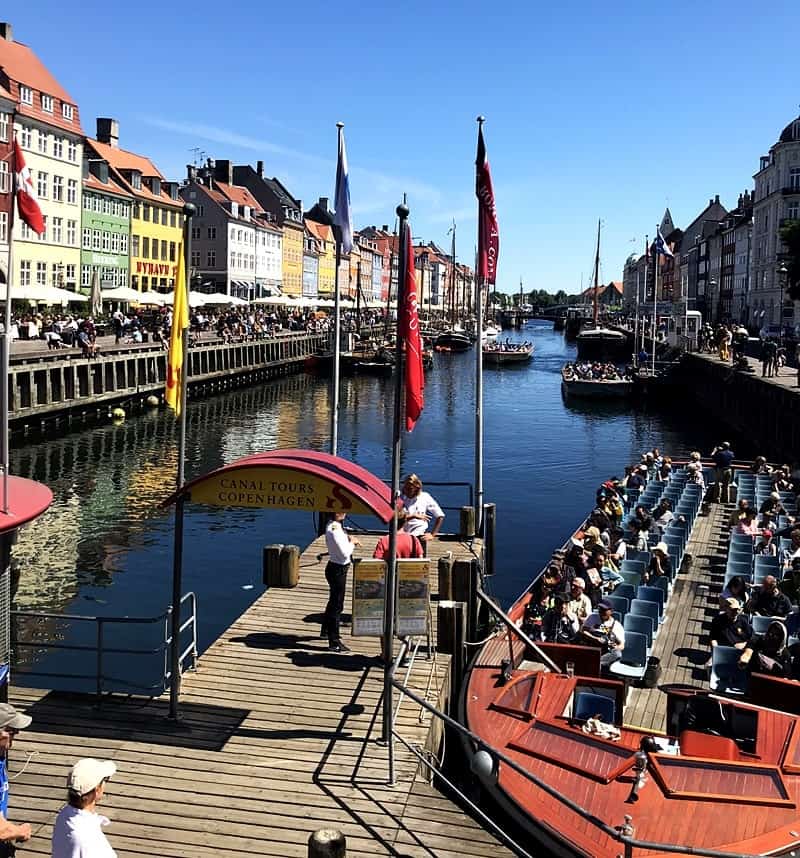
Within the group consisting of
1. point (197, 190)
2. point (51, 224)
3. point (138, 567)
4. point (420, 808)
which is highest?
point (197, 190)

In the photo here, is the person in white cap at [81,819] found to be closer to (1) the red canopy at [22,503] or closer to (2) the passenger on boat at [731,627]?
(1) the red canopy at [22,503]

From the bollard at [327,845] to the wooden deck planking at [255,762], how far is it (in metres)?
1.19

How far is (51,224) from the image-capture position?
7300cm

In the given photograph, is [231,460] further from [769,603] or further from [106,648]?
[106,648]

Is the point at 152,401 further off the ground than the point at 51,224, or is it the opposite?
the point at 51,224

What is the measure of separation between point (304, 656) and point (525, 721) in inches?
123

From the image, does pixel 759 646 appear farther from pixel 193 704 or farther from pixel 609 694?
pixel 193 704

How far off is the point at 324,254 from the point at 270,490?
15279 cm

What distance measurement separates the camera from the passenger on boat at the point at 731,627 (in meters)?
14.4

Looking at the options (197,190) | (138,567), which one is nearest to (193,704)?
(138,567)

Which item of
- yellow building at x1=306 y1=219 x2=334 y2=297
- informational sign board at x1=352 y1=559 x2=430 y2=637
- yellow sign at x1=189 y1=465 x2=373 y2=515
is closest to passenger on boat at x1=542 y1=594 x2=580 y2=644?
informational sign board at x1=352 y1=559 x2=430 y2=637

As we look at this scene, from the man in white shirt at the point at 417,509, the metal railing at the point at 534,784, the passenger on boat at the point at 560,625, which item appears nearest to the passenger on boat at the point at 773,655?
the passenger on boat at the point at 560,625

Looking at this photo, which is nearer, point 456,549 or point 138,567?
point 456,549

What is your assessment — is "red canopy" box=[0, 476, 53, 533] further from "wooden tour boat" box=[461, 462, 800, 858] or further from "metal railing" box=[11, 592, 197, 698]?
"wooden tour boat" box=[461, 462, 800, 858]
